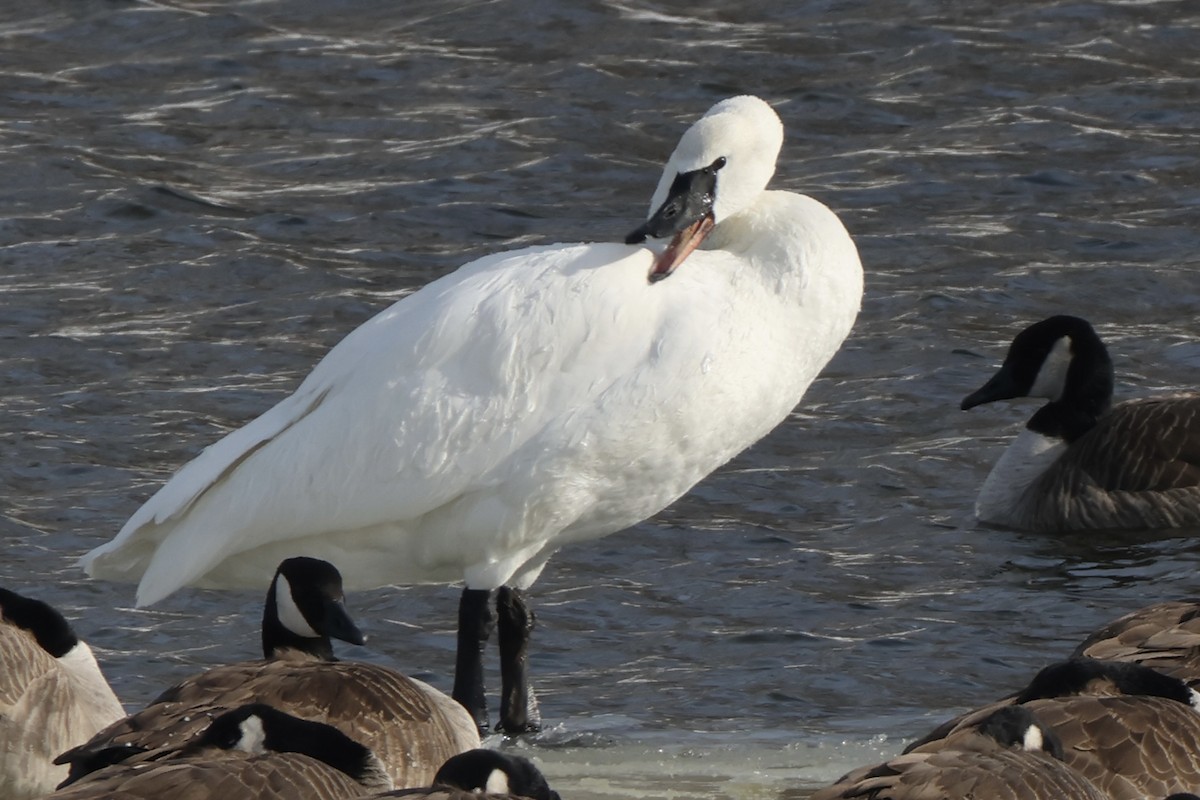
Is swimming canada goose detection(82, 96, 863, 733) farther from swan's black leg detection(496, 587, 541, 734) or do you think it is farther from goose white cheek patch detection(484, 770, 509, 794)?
goose white cheek patch detection(484, 770, 509, 794)

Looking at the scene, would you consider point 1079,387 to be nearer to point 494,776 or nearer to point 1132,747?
point 1132,747

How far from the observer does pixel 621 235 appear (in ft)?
49.9

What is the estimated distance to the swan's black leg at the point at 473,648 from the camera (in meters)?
8.59

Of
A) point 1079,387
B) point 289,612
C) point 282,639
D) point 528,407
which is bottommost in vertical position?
point 1079,387

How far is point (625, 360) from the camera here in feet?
27.0

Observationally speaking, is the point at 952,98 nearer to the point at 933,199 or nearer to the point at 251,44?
the point at 933,199

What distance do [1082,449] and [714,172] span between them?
466cm

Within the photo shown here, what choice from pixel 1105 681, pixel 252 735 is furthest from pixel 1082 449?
pixel 252 735

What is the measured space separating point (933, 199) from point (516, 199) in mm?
2727

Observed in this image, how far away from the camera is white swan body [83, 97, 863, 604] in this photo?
825 cm

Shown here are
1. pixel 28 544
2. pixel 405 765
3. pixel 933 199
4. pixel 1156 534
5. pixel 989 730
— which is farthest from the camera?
pixel 933 199

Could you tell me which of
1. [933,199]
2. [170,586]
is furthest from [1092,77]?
[170,586]

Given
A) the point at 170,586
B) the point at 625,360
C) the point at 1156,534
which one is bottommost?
the point at 1156,534

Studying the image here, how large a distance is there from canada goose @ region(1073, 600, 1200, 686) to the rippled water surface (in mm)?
967
